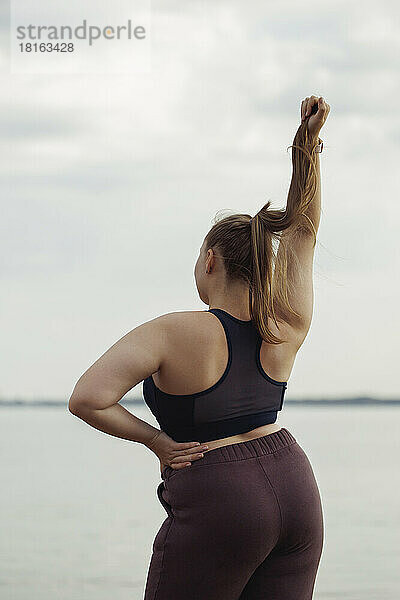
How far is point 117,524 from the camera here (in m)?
5.19

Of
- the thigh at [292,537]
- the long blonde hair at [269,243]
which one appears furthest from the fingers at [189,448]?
the long blonde hair at [269,243]

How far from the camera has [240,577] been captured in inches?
70.2

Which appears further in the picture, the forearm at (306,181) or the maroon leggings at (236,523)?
the forearm at (306,181)

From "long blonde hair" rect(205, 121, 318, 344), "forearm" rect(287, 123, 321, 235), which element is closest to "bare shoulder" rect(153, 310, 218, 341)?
"long blonde hair" rect(205, 121, 318, 344)

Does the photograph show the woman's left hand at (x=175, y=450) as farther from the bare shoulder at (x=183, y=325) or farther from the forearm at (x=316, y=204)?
the forearm at (x=316, y=204)

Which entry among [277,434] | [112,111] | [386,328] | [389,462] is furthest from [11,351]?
[277,434]

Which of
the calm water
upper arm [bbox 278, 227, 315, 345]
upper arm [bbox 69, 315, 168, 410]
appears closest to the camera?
upper arm [bbox 69, 315, 168, 410]

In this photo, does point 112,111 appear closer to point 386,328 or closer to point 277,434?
point 386,328

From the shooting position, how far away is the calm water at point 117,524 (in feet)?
12.8

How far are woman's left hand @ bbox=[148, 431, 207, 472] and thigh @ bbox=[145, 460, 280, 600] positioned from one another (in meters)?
0.02

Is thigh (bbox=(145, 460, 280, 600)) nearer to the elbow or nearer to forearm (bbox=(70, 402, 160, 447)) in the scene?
forearm (bbox=(70, 402, 160, 447))

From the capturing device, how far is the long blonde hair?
1.82 metres

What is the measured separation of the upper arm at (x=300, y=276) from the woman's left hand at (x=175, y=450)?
1.06ft

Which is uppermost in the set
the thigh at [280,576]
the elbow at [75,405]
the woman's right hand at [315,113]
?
the woman's right hand at [315,113]
